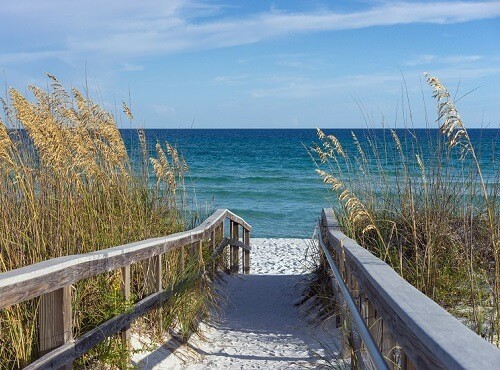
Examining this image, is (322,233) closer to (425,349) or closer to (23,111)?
(23,111)

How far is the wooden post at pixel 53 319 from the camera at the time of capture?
346 cm

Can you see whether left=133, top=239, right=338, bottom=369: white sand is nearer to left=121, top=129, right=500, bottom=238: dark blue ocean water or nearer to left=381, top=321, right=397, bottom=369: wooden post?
left=381, top=321, right=397, bottom=369: wooden post

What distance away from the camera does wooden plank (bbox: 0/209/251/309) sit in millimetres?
2875

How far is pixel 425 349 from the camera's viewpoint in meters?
1.90

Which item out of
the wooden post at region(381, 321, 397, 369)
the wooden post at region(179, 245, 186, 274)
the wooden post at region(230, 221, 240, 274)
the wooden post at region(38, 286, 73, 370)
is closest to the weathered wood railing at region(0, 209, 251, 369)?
the wooden post at region(38, 286, 73, 370)

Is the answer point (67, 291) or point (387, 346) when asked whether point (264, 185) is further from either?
point (387, 346)

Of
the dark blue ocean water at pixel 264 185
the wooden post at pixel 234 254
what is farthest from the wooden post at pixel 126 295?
the wooden post at pixel 234 254

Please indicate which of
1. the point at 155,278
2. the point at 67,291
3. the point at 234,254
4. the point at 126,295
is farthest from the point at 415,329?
the point at 234,254

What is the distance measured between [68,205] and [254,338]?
2217 mm

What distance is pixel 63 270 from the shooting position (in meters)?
3.38

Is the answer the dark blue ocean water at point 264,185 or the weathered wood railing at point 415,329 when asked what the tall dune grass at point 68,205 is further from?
the weathered wood railing at point 415,329

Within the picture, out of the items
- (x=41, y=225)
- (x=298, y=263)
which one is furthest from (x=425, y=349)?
(x=298, y=263)

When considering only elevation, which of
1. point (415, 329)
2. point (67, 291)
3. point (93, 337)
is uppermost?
point (415, 329)

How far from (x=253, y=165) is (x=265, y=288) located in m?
30.0
